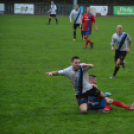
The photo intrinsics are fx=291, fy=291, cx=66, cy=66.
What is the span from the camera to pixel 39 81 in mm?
8867

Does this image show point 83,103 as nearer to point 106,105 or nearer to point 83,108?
point 83,108

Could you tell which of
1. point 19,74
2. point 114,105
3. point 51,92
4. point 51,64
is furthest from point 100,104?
point 51,64

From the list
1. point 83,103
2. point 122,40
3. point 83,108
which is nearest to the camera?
point 83,108

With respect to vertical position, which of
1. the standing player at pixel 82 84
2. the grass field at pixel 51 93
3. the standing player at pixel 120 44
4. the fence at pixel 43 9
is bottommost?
the grass field at pixel 51 93

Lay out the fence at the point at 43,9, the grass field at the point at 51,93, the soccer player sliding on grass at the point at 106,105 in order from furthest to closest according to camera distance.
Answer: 1. the fence at the point at 43,9
2. the soccer player sliding on grass at the point at 106,105
3. the grass field at the point at 51,93

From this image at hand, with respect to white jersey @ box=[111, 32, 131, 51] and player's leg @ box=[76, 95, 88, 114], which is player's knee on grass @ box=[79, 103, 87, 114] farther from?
white jersey @ box=[111, 32, 131, 51]

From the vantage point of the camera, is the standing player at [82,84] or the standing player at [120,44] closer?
the standing player at [82,84]

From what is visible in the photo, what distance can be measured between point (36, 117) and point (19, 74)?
3933mm

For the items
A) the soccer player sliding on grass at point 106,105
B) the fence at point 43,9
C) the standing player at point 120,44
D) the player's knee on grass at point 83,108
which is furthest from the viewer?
the fence at point 43,9

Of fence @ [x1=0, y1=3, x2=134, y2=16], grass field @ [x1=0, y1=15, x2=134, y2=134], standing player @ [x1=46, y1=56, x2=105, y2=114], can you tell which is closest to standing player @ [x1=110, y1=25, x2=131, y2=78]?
grass field @ [x1=0, y1=15, x2=134, y2=134]

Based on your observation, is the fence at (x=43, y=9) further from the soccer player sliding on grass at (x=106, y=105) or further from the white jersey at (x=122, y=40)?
the soccer player sliding on grass at (x=106, y=105)

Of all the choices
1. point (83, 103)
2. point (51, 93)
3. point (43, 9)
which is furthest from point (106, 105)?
point (43, 9)

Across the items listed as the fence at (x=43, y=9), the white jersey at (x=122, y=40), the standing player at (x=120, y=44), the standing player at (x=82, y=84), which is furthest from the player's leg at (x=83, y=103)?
the fence at (x=43, y=9)

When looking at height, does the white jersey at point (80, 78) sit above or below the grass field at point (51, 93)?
above
